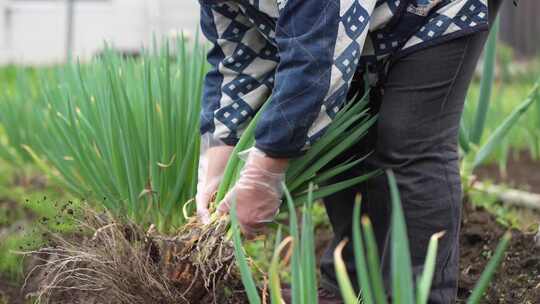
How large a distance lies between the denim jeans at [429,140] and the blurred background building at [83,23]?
7.53 metres

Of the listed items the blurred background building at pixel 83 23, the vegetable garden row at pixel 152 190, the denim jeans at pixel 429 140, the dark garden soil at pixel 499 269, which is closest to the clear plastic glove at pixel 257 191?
the vegetable garden row at pixel 152 190

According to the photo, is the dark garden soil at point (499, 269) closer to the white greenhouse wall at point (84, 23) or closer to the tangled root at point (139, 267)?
the tangled root at point (139, 267)

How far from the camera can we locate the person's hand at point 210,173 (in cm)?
190

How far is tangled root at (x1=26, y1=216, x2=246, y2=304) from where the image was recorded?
1.71 metres

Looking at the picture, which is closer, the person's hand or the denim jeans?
the denim jeans

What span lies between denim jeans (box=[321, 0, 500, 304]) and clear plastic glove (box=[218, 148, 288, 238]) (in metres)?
0.25

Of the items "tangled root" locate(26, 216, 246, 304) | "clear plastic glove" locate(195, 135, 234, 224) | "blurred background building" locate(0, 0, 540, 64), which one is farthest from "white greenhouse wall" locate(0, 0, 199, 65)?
"tangled root" locate(26, 216, 246, 304)

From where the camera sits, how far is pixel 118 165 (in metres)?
2.03

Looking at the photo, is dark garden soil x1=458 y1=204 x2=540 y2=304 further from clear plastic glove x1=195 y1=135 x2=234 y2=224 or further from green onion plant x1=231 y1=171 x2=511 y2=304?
green onion plant x1=231 y1=171 x2=511 y2=304

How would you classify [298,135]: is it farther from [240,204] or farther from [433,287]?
[433,287]

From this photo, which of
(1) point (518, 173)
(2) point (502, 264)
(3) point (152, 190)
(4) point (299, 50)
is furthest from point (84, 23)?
(4) point (299, 50)

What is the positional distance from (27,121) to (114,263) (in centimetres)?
150

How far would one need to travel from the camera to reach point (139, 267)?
1702 millimetres

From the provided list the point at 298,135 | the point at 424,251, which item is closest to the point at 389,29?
the point at 298,135
